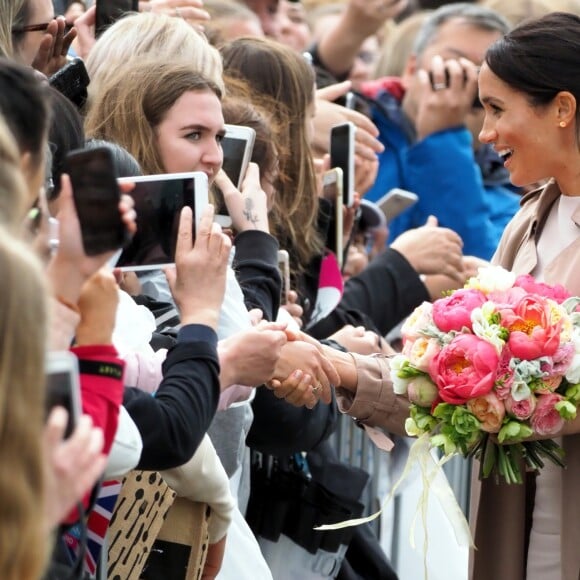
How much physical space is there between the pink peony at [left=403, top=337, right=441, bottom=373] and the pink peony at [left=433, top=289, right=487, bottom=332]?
0.05m

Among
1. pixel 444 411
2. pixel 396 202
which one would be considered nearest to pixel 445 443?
pixel 444 411

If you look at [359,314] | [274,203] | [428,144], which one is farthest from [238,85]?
[428,144]

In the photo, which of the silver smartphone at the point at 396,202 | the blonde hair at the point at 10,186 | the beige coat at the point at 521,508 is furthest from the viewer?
the silver smartphone at the point at 396,202

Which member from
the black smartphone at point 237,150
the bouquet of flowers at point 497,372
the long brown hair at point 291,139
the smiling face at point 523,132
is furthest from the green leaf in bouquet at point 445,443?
the long brown hair at point 291,139

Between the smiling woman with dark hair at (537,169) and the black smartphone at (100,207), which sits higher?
the black smartphone at (100,207)

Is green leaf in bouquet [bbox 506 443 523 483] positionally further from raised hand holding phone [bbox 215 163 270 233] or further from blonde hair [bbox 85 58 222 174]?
blonde hair [bbox 85 58 222 174]

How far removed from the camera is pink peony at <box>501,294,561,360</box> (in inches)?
131

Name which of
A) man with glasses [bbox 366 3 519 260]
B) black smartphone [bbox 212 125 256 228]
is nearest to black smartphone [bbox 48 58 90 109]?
black smartphone [bbox 212 125 256 228]

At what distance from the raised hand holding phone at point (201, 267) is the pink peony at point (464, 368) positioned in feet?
2.13

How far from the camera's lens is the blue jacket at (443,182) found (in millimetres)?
6035

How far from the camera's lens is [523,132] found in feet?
12.4

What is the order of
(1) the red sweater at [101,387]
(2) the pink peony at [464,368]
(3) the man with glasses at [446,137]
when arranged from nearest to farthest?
(1) the red sweater at [101,387], (2) the pink peony at [464,368], (3) the man with glasses at [446,137]

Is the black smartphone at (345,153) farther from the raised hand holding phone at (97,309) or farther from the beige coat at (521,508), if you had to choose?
the raised hand holding phone at (97,309)

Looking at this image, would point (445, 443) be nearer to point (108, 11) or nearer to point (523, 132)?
point (523, 132)
